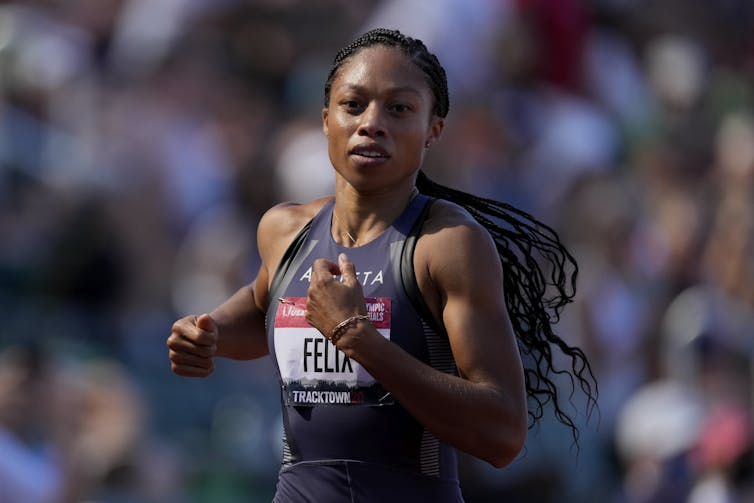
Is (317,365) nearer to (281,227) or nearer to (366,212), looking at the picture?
(366,212)

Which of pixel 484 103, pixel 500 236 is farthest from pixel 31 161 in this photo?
pixel 500 236

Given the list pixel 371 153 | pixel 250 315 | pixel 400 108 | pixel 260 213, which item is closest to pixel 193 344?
pixel 250 315

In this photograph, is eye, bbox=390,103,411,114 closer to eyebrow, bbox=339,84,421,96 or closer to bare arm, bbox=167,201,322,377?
eyebrow, bbox=339,84,421,96

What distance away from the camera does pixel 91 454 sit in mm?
7941

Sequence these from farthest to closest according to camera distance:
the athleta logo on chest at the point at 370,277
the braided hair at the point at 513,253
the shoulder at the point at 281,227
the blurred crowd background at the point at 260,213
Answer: the blurred crowd background at the point at 260,213 < the shoulder at the point at 281,227 < the braided hair at the point at 513,253 < the athleta logo on chest at the point at 370,277

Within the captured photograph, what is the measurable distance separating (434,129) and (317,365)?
0.74 metres

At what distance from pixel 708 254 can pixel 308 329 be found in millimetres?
7007

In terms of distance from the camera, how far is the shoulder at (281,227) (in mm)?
4273

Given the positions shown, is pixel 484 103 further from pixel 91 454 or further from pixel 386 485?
pixel 386 485

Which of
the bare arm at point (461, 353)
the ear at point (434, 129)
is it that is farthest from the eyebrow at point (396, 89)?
the bare arm at point (461, 353)

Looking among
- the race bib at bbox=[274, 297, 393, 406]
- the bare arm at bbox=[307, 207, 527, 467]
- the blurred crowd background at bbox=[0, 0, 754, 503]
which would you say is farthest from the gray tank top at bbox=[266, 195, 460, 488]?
the blurred crowd background at bbox=[0, 0, 754, 503]

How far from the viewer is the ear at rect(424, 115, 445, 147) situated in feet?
13.3

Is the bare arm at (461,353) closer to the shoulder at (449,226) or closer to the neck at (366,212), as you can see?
the shoulder at (449,226)

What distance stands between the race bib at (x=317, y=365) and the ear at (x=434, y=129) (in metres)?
0.51
